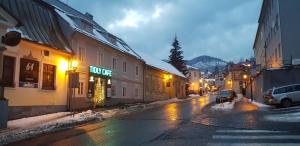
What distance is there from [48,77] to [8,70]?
4282 mm

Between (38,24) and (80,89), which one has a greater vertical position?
(38,24)

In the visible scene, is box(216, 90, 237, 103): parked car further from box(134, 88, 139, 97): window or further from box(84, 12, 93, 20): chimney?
box(84, 12, 93, 20): chimney

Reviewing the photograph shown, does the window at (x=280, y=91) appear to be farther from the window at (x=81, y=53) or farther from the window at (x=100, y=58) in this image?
the window at (x=100, y=58)

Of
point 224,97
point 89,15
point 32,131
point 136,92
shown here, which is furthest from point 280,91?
point 89,15

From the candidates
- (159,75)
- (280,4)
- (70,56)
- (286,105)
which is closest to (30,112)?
(70,56)

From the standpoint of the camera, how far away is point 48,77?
81.0ft

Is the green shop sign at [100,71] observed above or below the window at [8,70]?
above

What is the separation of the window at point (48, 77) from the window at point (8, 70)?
3.34 metres

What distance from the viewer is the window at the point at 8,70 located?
2018 cm

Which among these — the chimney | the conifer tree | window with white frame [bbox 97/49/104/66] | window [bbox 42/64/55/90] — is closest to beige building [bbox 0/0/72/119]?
window [bbox 42/64/55/90]

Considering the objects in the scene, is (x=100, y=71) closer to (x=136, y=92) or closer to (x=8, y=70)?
(x=136, y=92)

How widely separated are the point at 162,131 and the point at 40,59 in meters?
12.0

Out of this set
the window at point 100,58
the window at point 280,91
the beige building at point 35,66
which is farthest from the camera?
the window at point 100,58

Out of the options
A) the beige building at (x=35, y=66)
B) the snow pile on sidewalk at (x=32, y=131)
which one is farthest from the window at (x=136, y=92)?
the snow pile on sidewalk at (x=32, y=131)
